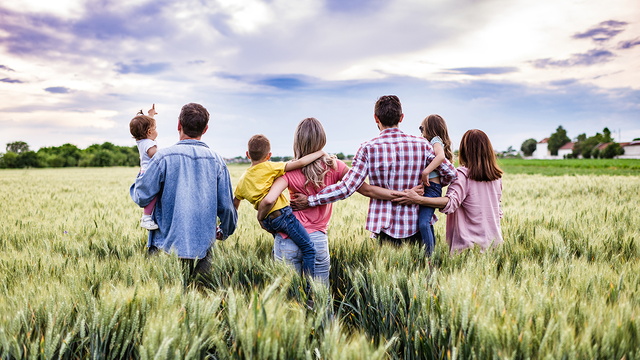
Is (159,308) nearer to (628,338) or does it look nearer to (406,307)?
(406,307)

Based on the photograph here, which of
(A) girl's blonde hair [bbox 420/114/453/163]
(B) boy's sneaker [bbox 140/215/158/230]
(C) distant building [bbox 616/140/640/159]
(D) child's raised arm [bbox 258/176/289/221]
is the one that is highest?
(C) distant building [bbox 616/140/640/159]

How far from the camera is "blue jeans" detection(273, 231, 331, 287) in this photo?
3.11m

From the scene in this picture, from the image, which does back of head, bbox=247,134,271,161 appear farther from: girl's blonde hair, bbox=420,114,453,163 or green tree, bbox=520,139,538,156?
green tree, bbox=520,139,538,156

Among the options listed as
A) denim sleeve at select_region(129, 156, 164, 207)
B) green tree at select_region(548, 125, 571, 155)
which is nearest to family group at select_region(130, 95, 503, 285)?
denim sleeve at select_region(129, 156, 164, 207)

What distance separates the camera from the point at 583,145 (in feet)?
346

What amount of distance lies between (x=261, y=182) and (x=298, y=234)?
50 centimetres

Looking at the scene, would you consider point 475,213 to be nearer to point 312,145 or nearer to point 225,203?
point 312,145

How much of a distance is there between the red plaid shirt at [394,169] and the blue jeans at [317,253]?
525 millimetres

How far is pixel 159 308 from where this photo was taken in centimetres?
182

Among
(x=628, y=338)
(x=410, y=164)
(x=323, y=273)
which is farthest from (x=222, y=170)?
(x=628, y=338)

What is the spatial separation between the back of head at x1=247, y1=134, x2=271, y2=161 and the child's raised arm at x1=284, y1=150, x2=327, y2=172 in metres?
0.22

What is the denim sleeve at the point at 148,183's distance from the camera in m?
3.04

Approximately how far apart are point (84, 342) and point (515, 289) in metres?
2.11

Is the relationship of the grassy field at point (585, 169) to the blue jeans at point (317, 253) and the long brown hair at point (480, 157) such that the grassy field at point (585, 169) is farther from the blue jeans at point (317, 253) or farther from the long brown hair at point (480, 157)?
the blue jeans at point (317, 253)
